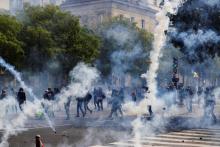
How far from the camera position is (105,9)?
283ft

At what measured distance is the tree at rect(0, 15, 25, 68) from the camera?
36781 millimetres

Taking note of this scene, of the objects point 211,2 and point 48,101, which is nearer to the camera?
point 211,2

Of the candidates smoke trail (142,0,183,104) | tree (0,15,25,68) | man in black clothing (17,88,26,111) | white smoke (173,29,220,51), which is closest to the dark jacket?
man in black clothing (17,88,26,111)

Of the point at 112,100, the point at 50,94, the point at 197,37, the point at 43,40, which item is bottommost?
the point at 112,100

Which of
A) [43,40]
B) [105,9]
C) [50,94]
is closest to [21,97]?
[50,94]

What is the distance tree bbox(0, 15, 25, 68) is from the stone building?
43.5 metres

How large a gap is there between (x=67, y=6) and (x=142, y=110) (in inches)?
2632

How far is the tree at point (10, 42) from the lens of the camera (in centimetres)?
3678

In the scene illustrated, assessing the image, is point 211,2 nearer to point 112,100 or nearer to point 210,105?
point 210,105

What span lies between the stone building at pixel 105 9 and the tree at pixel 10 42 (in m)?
43.5

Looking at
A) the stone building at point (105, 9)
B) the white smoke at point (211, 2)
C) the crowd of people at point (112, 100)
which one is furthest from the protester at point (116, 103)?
the stone building at point (105, 9)

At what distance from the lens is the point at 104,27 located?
56531mm

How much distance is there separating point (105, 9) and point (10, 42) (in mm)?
50775

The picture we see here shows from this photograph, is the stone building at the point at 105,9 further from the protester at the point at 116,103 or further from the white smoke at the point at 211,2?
the white smoke at the point at 211,2
